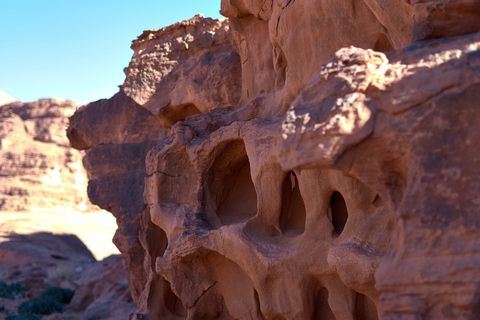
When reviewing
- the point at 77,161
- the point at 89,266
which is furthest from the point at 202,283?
the point at 77,161

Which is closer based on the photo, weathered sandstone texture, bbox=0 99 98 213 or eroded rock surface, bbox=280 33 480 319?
eroded rock surface, bbox=280 33 480 319

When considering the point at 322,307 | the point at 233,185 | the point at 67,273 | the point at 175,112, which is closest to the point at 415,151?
the point at 322,307

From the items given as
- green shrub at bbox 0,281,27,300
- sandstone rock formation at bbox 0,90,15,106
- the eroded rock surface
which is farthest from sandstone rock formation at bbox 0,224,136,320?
sandstone rock formation at bbox 0,90,15,106

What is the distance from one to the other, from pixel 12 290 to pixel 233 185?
690 cm

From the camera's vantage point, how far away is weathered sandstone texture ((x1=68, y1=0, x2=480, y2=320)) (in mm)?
2252

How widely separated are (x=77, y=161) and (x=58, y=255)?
8626mm

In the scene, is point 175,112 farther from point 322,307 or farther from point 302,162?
point 302,162

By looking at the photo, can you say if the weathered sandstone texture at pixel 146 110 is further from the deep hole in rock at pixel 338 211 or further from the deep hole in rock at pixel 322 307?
the deep hole in rock at pixel 322 307

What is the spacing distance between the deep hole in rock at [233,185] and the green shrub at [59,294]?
607 cm

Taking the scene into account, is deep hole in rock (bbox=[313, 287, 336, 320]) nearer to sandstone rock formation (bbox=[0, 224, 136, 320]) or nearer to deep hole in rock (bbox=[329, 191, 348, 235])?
deep hole in rock (bbox=[329, 191, 348, 235])

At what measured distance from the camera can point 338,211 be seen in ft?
14.8

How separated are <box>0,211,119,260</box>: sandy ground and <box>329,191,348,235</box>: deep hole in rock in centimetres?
1179

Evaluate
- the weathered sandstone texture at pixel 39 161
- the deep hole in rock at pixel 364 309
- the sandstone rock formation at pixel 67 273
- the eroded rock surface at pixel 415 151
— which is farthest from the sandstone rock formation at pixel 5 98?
the eroded rock surface at pixel 415 151

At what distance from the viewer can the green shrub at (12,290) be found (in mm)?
9719
